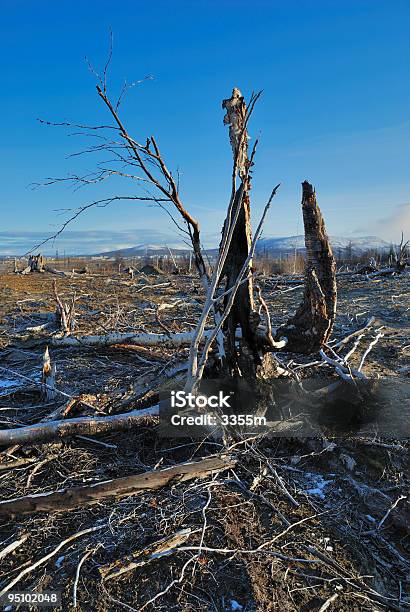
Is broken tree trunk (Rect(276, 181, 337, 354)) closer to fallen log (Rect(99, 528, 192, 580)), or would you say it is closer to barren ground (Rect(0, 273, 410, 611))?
barren ground (Rect(0, 273, 410, 611))

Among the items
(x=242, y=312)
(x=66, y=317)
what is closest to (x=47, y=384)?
(x=242, y=312)

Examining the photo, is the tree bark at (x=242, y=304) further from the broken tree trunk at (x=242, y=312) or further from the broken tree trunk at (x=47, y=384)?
the broken tree trunk at (x=47, y=384)

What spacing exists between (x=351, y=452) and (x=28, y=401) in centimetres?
313

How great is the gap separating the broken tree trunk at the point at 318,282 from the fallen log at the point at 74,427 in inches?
58.6

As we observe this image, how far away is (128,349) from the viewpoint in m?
5.49

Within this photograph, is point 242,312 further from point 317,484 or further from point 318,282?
point 317,484

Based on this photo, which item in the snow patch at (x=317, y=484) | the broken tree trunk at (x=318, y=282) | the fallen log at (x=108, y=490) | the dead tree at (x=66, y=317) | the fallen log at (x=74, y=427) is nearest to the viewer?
the fallen log at (x=108, y=490)

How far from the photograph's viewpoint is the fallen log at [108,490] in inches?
101

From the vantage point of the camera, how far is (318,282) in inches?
139

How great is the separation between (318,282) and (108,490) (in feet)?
7.44

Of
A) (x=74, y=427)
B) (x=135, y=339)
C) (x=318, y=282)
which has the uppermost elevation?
(x=318, y=282)

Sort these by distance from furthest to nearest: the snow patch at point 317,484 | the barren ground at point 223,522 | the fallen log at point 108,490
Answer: the snow patch at point 317,484 → the fallen log at point 108,490 → the barren ground at point 223,522

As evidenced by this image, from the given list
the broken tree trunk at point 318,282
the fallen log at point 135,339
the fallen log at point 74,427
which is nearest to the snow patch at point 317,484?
the broken tree trunk at point 318,282

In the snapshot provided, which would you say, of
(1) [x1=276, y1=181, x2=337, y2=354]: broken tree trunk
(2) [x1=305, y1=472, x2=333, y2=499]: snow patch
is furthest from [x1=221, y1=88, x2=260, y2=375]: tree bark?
(2) [x1=305, y1=472, x2=333, y2=499]: snow patch
